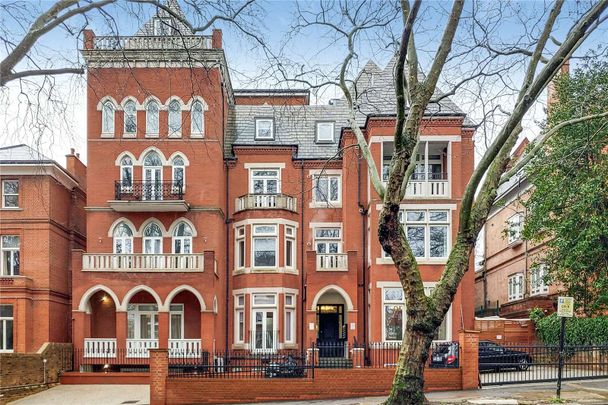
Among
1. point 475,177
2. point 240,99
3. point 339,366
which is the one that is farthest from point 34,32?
point 240,99

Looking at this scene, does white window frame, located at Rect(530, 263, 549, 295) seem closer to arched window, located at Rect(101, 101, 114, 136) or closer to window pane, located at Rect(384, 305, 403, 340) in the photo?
window pane, located at Rect(384, 305, 403, 340)

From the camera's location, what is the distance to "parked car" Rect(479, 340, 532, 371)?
769 inches

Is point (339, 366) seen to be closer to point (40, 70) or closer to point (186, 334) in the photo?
point (186, 334)

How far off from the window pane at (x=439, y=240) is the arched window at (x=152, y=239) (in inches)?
465

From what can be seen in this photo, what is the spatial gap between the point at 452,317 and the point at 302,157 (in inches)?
396

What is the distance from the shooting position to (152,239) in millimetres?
27812

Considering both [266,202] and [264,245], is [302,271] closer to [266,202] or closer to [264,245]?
[264,245]

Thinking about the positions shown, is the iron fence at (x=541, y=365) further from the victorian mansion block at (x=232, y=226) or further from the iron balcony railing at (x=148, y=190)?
the iron balcony railing at (x=148, y=190)

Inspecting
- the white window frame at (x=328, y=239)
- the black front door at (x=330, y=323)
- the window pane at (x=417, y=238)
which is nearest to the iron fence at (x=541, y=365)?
the window pane at (x=417, y=238)

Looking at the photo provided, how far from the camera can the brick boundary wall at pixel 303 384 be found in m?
18.2

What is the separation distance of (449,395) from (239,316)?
42.7ft

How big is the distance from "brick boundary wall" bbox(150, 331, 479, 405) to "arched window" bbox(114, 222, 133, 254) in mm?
10223

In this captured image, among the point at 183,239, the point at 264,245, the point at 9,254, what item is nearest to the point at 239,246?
the point at 264,245

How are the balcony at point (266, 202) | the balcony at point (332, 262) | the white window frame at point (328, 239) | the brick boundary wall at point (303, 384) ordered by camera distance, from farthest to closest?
the white window frame at point (328, 239)
the balcony at point (266, 202)
the balcony at point (332, 262)
the brick boundary wall at point (303, 384)
